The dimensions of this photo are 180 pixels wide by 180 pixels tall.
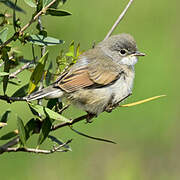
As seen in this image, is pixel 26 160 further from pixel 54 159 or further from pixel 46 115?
pixel 46 115

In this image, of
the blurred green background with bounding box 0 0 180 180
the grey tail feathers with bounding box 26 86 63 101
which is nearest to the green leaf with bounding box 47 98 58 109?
the grey tail feathers with bounding box 26 86 63 101

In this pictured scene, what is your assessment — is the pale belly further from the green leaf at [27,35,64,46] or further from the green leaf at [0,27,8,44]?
the green leaf at [0,27,8,44]

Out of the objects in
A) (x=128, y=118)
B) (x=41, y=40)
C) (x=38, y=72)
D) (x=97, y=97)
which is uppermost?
(x=41, y=40)

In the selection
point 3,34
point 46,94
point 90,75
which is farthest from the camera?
point 90,75

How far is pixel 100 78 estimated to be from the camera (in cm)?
408

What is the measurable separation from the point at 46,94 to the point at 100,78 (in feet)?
4.11

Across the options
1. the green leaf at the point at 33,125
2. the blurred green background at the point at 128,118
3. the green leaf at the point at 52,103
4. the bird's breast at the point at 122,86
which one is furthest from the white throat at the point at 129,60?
the green leaf at the point at 33,125

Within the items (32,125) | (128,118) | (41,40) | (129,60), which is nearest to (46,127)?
(32,125)

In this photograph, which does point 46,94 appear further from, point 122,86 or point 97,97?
point 122,86

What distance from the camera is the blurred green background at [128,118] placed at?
5.70 m

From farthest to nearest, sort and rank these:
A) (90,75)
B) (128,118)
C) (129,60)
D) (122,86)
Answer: (128,118)
(129,60)
(122,86)
(90,75)

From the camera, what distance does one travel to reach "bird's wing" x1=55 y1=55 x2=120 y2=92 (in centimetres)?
377

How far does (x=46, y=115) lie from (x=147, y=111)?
15.0 feet

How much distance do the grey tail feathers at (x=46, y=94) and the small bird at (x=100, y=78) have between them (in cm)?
2
